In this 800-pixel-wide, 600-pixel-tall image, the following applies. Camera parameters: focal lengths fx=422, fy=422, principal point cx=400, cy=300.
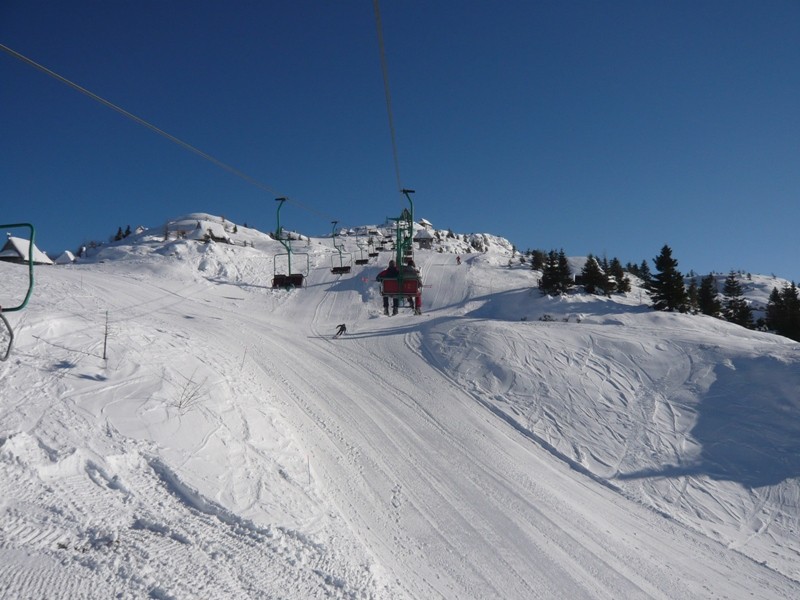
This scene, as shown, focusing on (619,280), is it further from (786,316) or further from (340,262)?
(340,262)

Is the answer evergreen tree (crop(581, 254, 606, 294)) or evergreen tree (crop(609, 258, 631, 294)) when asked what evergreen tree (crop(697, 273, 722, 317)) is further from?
evergreen tree (crop(581, 254, 606, 294))

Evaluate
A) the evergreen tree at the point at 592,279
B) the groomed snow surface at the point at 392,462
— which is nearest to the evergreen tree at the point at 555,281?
the evergreen tree at the point at 592,279

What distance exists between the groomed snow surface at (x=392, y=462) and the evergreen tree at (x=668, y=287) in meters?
13.2

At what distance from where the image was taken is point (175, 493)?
21.4 ft

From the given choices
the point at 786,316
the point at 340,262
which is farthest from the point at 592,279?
the point at 340,262

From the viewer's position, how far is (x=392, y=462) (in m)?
10.7

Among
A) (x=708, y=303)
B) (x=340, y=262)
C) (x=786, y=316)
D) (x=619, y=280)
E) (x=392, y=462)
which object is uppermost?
(x=340, y=262)

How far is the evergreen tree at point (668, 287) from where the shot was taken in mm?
31172

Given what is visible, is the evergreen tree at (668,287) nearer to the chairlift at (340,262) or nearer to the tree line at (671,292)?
the tree line at (671,292)

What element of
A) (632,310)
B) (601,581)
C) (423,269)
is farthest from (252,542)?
(423,269)

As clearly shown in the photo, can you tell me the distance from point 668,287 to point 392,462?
97.0 ft

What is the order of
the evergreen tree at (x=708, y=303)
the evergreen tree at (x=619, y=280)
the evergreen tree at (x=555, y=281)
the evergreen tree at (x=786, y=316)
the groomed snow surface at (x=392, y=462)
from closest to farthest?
the groomed snow surface at (x=392, y=462), the evergreen tree at (x=786, y=316), the evergreen tree at (x=555, y=281), the evergreen tree at (x=708, y=303), the evergreen tree at (x=619, y=280)

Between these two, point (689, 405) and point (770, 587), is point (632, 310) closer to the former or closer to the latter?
point (689, 405)

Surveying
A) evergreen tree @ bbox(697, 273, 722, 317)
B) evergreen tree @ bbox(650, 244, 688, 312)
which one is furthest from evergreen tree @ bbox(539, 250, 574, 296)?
evergreen tree @ bbox(697, 273, 722, 317)
